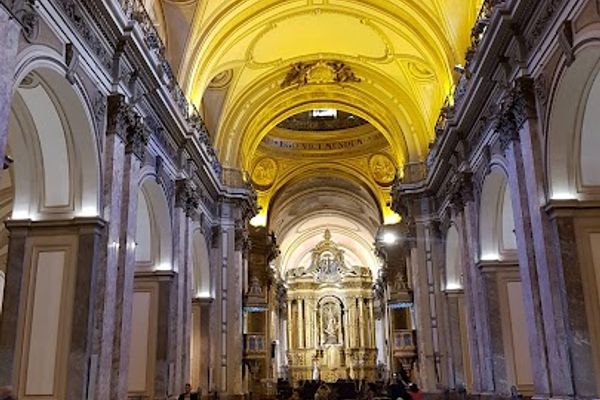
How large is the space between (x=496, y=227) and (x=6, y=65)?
27.6 feet

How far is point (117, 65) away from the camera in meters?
8.68

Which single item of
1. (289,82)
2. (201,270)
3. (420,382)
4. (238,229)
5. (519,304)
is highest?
(289,82)

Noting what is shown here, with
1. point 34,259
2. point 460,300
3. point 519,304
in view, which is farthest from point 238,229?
point 34,259

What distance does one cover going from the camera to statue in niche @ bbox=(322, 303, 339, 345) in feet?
115

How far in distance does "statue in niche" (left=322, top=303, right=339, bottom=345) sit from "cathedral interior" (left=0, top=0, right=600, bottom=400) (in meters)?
13.0

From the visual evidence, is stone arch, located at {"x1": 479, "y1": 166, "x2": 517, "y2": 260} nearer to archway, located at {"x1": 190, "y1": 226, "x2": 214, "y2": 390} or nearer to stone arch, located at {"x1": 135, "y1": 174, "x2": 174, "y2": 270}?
stone arch, located at {"x1": 135, "y1": 174, "x2": 174, "y2": 270}

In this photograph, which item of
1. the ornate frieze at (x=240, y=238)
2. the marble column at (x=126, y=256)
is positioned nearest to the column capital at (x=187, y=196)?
the marble column at (x=126, y=256)

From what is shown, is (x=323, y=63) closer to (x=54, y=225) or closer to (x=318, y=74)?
(x=318, y=74)

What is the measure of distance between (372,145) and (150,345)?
1392 cm

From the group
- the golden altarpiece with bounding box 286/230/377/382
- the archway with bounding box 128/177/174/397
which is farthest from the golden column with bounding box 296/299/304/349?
the archway with bounding box 128/177/174/397

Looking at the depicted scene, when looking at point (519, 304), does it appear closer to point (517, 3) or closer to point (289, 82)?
point (517, 3)

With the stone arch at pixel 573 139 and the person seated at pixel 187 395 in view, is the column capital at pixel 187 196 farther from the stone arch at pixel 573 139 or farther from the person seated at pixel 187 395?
the stone arch at pixel 573 139

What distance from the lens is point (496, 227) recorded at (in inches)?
442

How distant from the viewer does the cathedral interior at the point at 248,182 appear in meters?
7.46
